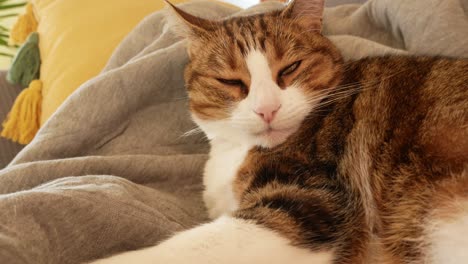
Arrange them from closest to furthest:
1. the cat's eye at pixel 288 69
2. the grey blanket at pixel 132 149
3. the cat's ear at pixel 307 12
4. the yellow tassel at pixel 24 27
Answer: the grey blanket at pixel 132 149
the cat's eye at pixel 288 69
the cat's ear at pixel 307 12
the yellow tassel at pixel 24 27

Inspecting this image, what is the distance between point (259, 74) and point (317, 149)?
0.27 metres

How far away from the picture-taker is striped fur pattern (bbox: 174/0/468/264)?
2.74 ft

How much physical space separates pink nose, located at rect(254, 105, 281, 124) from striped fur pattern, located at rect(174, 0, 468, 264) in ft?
0.04

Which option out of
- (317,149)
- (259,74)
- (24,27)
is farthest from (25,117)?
(317,149)

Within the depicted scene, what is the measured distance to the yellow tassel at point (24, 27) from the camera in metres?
2.20

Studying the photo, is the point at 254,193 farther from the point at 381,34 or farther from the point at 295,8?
the point at 381,34

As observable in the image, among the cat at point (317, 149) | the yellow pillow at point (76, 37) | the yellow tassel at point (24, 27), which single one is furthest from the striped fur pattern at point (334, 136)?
the yellow tassel at point (24, 27)

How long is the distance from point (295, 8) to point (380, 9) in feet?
1.37

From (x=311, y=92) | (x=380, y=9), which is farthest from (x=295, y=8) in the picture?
(x=380, y=9)

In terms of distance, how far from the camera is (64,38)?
6.57 feet

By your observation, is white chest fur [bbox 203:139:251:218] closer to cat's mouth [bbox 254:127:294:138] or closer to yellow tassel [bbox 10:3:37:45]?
cat's mouth [bbox 254:127:294:138]

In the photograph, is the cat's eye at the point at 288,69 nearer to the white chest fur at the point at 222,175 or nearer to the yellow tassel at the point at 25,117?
the white chest fur at the point at 222,175

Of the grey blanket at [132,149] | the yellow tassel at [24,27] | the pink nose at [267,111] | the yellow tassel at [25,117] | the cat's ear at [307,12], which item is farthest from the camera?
the yellow tassel at [24,27]

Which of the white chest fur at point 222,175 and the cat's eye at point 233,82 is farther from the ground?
the cat's eye at point 233,82
